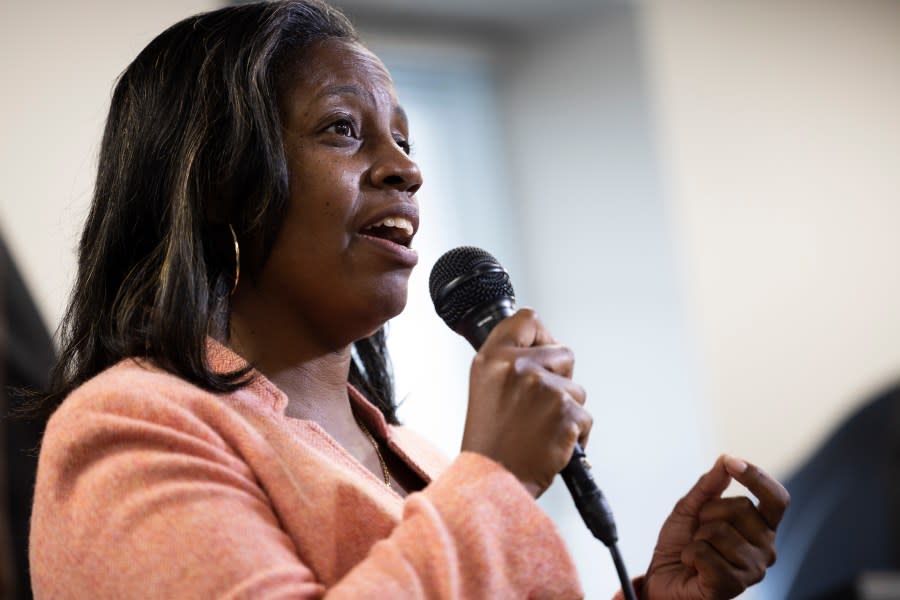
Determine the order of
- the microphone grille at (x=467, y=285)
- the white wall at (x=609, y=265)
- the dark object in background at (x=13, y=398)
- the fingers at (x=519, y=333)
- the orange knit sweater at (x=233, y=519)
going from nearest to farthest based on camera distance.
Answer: the orange knit sweater at (x=233, y=519), the fingers at (x=519, y=333), the microphone grille at (x=467, y=285), the dark object in background at (x=13, y=398), the white wall at (x=609, y=265)

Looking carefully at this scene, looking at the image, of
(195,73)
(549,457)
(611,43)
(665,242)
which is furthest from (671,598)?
(611,43)

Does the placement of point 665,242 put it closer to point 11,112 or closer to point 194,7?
point 194,7

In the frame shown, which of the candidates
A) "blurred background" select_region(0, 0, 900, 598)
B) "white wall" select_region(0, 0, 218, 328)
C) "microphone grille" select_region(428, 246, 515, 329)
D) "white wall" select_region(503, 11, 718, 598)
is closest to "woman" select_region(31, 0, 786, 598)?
"microphone grille" select_region(428, 246, 515, 329)

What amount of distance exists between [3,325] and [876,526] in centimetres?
309

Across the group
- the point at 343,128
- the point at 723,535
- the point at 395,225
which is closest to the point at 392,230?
the point at 395,225

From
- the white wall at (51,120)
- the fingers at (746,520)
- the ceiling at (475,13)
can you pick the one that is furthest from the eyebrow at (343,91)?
the ceiling at (475,13)

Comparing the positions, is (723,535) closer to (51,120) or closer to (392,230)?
(392,230)

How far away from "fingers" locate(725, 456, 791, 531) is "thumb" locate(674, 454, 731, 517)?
0.02 m

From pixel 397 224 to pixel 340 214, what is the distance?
7 centimetres

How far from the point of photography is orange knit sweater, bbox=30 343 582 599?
91 cm

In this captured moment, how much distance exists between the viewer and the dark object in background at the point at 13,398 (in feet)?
6.64

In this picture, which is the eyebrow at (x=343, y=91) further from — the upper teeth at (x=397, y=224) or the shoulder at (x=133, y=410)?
the shoulder at (x=133, y=410)

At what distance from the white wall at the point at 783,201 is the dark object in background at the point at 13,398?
219 cm

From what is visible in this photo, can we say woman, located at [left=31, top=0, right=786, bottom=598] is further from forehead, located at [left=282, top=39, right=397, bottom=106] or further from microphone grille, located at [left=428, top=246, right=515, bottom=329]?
microphone grille, located at [left=428, top=246, right=515, bottom=329]
